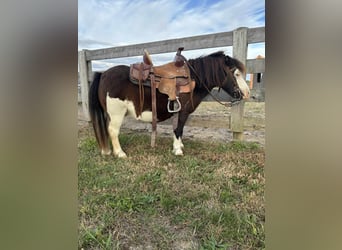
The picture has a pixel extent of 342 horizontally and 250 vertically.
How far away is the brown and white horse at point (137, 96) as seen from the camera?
94 cm

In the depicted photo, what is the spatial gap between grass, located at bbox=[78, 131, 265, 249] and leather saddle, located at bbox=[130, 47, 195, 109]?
207 mm

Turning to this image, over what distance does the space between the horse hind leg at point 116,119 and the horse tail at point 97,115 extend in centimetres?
3

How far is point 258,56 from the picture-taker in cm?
83

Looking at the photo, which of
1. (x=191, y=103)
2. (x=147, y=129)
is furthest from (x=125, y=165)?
(x=191, y=103)

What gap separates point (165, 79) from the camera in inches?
39.3

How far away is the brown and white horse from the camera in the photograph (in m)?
0.94

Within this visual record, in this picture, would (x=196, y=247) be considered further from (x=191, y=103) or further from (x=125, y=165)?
(x=191, y=103)

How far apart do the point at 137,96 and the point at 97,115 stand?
0.60ft

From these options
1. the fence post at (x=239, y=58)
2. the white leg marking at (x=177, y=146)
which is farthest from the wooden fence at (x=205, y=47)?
the white leg marking at (x=177, y=146)
